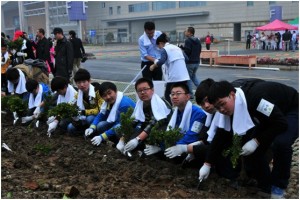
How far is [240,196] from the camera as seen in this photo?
10.8 feet

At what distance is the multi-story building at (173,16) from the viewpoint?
5128cm

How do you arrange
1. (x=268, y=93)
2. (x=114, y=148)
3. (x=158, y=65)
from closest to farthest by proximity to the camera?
1. (x=268, y=93)
2. (x=114, y=148)
3. (x=158, y=65)

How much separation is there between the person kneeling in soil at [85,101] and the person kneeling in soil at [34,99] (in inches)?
34.8

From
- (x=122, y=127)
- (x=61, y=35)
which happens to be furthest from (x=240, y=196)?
(x=61, y=35)

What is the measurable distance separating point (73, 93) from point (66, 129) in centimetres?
51

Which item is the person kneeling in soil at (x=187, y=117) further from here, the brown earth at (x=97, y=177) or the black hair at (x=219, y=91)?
the black hair at (x=219, y=91)

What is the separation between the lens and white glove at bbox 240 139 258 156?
3121 mm

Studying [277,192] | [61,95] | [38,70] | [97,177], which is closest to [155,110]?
[97,177]

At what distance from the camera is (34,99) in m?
6.28

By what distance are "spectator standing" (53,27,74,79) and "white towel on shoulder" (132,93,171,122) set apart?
13.5 ft

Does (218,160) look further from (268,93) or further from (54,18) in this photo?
(54,18)

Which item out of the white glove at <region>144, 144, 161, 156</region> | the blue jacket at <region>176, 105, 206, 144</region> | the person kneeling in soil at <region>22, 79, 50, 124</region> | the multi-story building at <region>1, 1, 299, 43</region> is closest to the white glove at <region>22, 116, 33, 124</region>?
the person kneeling in soil at <region>22, 79, 50, 124</region>

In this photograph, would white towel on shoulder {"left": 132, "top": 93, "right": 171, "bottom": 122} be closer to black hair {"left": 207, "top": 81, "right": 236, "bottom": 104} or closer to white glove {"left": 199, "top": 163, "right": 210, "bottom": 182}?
white glove {"left": 199, "top": 163, "right": 210, "bottom": 182}

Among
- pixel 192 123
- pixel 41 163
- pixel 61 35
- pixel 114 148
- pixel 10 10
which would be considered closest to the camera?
pixel 192 123
